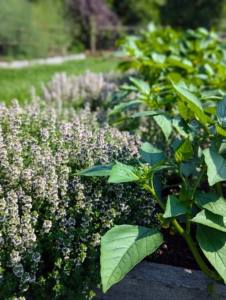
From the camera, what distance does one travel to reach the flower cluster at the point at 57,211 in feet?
5.75

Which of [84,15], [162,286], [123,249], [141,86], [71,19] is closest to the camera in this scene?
[123,249]

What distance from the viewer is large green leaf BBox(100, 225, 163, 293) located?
152 centimetres

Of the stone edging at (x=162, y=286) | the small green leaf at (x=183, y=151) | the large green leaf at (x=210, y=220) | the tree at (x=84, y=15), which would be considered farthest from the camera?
the tree at (x=84, y=15)

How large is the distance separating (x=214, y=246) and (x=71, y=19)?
1937 cm

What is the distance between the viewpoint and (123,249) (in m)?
1.61

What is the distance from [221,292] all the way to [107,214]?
62 cm

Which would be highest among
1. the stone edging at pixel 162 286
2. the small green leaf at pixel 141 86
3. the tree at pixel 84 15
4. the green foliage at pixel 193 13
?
the green foliage at pixel 193 13

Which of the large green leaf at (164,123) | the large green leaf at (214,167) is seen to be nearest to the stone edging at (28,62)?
the large green leaf at (164,123)

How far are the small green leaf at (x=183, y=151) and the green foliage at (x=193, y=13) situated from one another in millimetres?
28145

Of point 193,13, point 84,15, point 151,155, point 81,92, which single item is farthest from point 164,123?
point 193,13

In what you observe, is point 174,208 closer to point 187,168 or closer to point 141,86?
point 187,168

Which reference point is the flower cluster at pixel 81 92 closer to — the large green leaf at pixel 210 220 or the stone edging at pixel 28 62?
the large green leaf at pixel 210 220

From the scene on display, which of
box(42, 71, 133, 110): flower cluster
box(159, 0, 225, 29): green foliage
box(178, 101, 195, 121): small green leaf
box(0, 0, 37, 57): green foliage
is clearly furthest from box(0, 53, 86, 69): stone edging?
box(159, 0, 225, 29): green foliage

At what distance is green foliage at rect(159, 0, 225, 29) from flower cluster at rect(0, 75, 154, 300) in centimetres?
2788
